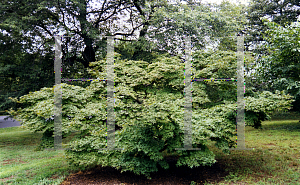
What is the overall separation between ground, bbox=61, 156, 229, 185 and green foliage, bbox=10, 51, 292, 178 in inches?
11.4

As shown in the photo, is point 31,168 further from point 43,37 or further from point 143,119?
point 43,37

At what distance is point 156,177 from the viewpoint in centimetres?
396

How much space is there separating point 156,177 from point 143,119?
1.36 metres

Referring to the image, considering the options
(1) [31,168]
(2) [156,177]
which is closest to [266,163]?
(2) [156,177]

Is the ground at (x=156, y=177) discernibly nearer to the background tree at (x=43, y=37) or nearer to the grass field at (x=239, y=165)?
the grass field at (x=239, y=165)

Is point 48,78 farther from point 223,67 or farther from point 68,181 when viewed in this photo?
point 223,67

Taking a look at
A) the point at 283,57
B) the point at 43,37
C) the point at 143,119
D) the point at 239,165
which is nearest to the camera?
the point at 143,119

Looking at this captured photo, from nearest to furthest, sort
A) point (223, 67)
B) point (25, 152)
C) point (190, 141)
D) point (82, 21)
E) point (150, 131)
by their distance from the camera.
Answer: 1. point (190, 141)
2. point (150, 131)
3. point (223, 67)
4. point (25, 152)
5. point (82, 21)

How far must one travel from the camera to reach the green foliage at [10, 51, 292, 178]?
11.5ft

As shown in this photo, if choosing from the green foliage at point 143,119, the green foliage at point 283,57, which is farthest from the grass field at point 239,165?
the green foliage at point 283,57

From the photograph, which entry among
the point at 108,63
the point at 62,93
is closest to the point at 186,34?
the point at 108,63

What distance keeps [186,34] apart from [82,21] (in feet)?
12.6

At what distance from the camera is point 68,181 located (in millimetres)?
3789

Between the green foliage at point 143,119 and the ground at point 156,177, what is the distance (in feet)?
0.95
